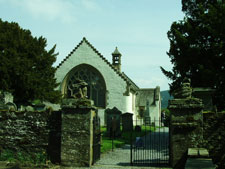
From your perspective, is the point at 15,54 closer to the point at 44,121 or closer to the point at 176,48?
the point at 176,48

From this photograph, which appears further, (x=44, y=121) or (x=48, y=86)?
(x=48, y=86)

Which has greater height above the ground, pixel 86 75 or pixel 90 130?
pixel 86 75

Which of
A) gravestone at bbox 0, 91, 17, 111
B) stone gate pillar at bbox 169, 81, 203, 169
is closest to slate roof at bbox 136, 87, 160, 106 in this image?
gravestone at bbox 0, 91, 17, 111

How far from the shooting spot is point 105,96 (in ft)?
114

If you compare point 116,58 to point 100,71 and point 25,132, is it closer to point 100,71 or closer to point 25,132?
point 100,71

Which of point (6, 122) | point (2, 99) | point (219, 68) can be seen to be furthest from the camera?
point (219, 68)

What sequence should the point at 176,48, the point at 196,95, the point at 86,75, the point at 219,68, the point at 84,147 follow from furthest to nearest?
1. the point at 86,75
2. the point at 176,48
3. the point at 219,68
4. the point at 196,95
5. the point at 84,147

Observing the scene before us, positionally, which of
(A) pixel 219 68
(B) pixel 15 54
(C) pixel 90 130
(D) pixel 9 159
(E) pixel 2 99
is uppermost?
(B) pixel 15 54

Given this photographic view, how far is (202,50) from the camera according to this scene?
1822 centimetres

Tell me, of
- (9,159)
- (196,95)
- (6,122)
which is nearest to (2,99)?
(6,122)

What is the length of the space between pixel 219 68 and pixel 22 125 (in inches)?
476

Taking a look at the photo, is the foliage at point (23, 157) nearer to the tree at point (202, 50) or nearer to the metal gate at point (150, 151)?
the metal gate at point (150, 151)

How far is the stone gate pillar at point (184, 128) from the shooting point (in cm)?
1011

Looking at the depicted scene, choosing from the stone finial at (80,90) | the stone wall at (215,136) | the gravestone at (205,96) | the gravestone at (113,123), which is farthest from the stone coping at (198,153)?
the gravestone at (113,123)
